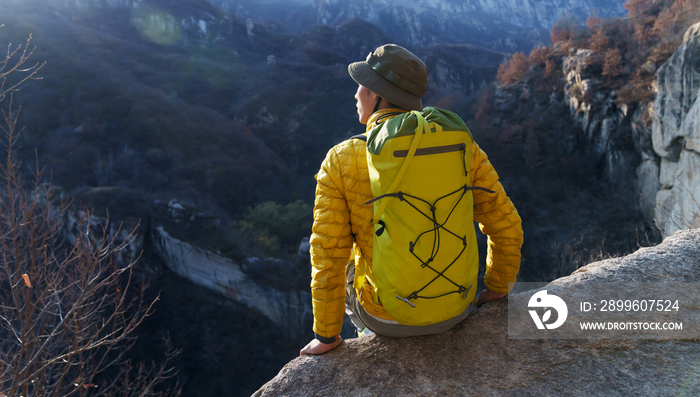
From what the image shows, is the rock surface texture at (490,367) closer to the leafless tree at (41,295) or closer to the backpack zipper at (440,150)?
the backpack zipper at (440,150)

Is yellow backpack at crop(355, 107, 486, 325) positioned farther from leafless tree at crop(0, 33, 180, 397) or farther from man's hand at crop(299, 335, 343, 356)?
leafless tree at crop(0, 33, 180, 397)

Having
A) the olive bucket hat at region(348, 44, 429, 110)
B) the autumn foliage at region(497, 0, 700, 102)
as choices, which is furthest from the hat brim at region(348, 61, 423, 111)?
the autumn foliage at region(497, 0, 700, 102)

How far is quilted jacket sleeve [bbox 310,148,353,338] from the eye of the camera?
1424 millimetres

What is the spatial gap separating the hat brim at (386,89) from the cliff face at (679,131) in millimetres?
11793

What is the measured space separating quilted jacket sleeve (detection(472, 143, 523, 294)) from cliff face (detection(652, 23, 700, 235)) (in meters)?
11.4

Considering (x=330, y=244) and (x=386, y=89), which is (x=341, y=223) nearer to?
(x=330, y=244)

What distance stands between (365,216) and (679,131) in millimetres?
14767

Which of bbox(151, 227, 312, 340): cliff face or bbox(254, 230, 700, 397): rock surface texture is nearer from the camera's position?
bbox(254, 230, 700, 397): rock surface texture

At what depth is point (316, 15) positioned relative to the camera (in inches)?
2473

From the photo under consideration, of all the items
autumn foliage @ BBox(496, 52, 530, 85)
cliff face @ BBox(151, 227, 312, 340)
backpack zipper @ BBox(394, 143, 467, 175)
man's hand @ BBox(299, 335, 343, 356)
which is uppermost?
autumn foliage @ BBox(496, 52, 530, 85)

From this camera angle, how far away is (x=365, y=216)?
144 centimetres

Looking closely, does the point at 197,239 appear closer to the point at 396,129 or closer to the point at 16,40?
the point at 396,129

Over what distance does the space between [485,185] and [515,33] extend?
70.8m

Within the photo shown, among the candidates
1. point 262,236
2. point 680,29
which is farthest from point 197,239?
point 680,29
